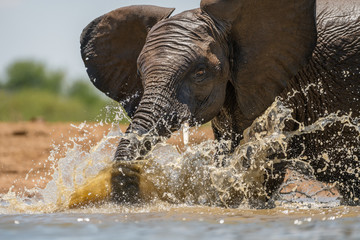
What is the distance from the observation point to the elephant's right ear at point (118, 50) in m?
5.83

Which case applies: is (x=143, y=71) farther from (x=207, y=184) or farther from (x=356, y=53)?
(x=356, y=53)

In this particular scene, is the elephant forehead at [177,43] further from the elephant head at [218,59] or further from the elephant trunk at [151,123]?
the elephant trunk at [151,123]

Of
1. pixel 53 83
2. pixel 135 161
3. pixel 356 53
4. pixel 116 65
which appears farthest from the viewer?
pixel 53 83

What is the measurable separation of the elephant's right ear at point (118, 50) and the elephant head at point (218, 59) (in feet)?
0.72

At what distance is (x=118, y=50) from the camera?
5.98 metres

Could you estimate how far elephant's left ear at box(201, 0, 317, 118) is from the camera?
5168 mm

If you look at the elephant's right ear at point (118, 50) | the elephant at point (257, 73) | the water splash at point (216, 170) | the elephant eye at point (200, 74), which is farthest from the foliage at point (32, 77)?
the elephant eye at point (200, 74)

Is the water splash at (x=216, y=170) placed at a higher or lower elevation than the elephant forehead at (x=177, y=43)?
lower

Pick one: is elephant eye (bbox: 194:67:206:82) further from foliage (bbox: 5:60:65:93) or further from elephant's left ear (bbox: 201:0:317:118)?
foliage (bbox: 5:60:65:93)

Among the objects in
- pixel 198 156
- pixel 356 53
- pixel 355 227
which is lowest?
pixel 355 227

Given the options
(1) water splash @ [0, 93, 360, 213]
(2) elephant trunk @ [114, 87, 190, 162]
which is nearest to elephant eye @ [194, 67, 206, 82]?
(2) elephant trunk @ [114, 87, 190, 162]

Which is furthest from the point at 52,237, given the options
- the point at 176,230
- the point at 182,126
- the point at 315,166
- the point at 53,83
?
the point at 53,83

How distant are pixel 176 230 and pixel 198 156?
4.48 feet

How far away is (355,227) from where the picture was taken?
161 inches
